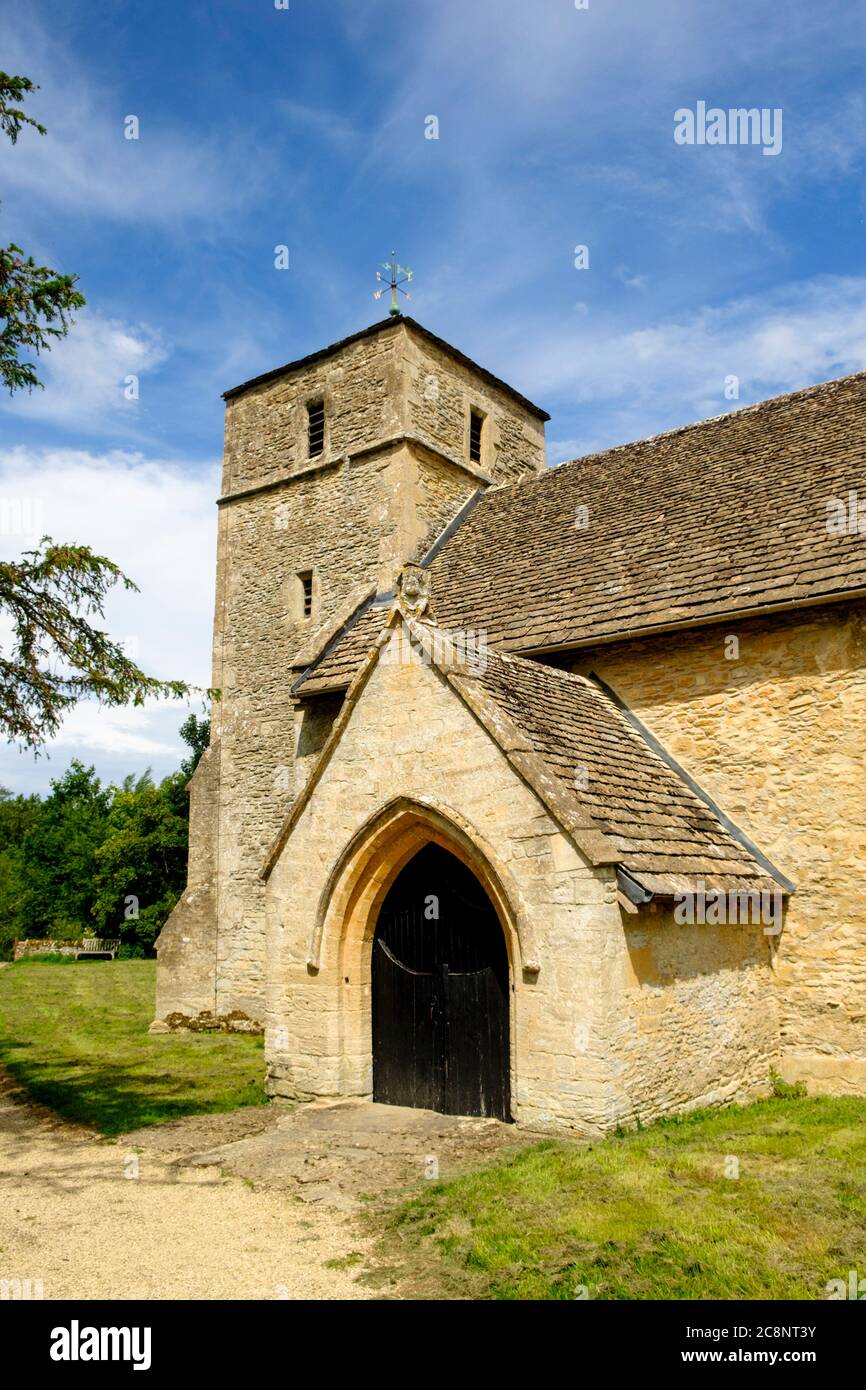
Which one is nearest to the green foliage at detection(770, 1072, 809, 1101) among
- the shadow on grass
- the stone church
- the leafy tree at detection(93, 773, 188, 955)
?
the stone church

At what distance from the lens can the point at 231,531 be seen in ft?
60.2

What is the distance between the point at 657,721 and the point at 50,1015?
1330 cm

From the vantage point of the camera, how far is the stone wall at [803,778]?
9789 millimetres

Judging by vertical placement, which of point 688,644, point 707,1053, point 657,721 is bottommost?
point 707,1053

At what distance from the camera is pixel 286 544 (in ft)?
57.0

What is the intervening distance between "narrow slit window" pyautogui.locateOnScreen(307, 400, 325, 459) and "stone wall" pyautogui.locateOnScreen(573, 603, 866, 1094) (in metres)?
9.30

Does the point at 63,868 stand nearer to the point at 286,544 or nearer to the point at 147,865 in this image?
the point at 147,865

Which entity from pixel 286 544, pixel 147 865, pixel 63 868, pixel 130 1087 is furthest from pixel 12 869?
pixel 130 1087

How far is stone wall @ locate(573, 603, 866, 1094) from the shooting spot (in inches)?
385

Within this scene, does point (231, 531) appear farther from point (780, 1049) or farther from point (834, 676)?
point (780, 1049)

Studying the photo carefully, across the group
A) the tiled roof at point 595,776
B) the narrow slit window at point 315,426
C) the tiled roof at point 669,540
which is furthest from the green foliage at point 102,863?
the tiled roof at point 595,776

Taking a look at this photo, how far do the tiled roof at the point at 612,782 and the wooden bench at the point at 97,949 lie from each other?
30.8 m

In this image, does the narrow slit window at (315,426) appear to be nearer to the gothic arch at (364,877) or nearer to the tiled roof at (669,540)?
the tiled roof at (669,540)
